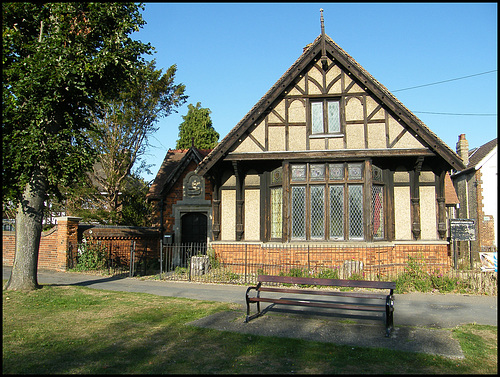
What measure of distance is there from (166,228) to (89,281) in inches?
225

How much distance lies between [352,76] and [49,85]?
9.52 m

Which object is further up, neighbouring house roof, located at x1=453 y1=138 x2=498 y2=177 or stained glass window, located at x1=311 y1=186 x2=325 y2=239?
neighbouring house roof, located at x1=453 y1=138 x2=498 y2=177

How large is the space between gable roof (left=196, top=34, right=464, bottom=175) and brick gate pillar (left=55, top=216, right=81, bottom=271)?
631 centimetres

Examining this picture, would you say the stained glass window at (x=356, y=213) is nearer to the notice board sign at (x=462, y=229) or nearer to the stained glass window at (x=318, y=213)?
the stained glass window at (x=318, y=213)

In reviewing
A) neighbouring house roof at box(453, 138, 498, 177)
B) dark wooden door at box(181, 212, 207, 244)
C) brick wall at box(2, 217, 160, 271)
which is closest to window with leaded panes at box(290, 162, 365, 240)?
dark wooden door at box(181, 212, 207, 244)

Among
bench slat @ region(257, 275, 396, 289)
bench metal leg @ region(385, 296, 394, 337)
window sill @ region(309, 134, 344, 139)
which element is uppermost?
window sill @ region(309, 134, 344, 139)

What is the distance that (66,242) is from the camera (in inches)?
688

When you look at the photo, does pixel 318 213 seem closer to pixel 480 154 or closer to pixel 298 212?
pixel 298 212

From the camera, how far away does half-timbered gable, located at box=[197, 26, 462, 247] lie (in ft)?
47.6

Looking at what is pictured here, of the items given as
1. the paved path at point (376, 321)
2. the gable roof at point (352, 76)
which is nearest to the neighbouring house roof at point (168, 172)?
the gable roof at point (352, 76)

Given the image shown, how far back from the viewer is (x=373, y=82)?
14273 millimetres

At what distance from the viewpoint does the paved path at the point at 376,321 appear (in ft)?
23.5

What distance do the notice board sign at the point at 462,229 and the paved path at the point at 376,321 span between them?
283cm

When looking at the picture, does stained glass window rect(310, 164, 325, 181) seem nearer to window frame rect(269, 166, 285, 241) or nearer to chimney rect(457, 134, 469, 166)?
window frame rect(269, 166, 285, 241)
